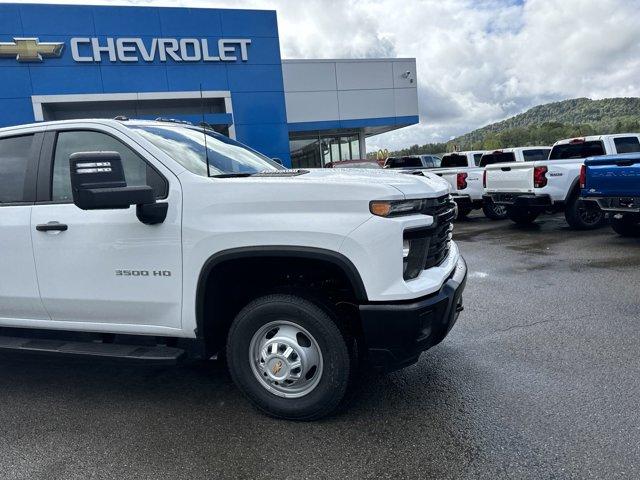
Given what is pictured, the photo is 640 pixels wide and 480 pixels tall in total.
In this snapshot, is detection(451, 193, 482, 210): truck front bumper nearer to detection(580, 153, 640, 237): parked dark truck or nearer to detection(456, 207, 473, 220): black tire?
detection(456, 207, 473, 220): black tire

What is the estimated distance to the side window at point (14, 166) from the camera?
3.36 meters

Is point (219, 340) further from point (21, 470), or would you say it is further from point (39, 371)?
point (39, 371)

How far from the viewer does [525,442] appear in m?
2.59

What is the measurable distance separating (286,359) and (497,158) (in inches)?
491

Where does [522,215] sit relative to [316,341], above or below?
below

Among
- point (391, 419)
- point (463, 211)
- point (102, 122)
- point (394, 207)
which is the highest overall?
point (102, 122)

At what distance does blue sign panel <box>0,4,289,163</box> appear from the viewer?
688 inches

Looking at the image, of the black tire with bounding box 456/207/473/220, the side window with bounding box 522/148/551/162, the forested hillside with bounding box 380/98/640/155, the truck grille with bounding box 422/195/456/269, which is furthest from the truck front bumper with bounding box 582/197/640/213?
the forested hillside with bounding box 380/98/640/155

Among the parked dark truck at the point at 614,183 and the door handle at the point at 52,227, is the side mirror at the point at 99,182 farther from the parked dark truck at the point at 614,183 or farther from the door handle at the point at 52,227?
the parked dark truck at the point at 614,183

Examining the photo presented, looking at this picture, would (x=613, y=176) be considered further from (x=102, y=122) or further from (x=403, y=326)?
(x=102, y=122)

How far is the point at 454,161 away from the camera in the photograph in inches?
578

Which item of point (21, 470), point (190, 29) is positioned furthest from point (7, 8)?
point (21, 470)

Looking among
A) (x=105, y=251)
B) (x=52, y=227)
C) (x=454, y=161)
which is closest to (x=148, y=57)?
(x=454, y=161)

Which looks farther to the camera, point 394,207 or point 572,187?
point 572,187
